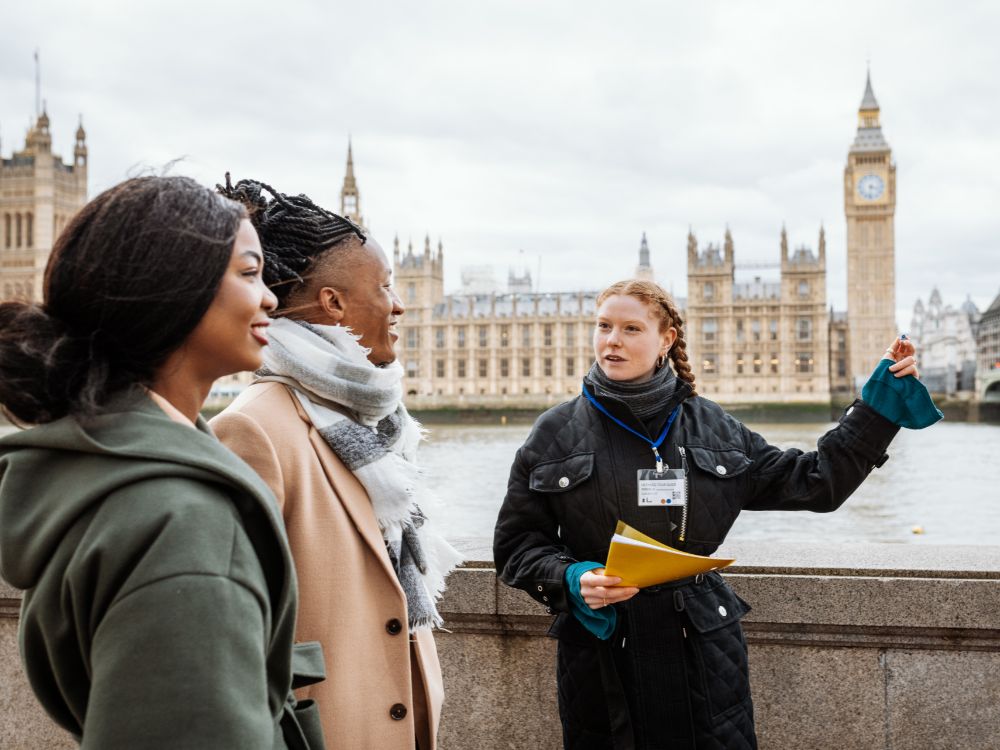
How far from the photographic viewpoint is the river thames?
12344mm

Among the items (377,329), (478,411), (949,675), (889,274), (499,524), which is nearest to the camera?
(377,329)

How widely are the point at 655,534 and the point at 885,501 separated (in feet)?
50.0

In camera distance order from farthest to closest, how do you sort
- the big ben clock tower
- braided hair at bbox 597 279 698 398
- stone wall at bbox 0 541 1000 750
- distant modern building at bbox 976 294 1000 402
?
the big ben clock tower < distant modern building at bbox 976 294 1000 402 < stone wall at bbox 0 541 1000 750 < braided hair at bbox 597 279 698 398

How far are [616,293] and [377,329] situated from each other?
559mm

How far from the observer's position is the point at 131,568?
2.66ft

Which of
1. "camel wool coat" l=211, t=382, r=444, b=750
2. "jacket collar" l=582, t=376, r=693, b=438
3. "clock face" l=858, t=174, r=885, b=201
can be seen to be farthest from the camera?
"clock face" l=858, t=174, r=885, b=201

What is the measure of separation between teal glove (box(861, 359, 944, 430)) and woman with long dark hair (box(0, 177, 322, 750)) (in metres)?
1.33

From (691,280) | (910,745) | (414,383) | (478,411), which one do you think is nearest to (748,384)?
(691,280)

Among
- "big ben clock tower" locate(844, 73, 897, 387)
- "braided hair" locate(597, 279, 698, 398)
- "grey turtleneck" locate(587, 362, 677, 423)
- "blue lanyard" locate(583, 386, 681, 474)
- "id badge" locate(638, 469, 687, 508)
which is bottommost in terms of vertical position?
"id badge" locate(638, 469, 687, 508)

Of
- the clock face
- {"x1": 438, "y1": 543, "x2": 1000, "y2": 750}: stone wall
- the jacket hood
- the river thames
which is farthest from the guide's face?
the clock face

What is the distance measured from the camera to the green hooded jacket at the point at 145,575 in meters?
0.79

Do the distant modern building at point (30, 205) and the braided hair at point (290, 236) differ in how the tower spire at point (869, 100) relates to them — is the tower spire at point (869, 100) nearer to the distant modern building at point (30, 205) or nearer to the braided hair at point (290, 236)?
the distant modern building at point (30, 205)

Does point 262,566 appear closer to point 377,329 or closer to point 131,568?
point 131,568

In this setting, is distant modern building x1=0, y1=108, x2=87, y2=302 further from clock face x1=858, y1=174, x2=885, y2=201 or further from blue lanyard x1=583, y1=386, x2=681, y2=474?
blue lanyard x1=583, y1=386, x2=681, y2=474
